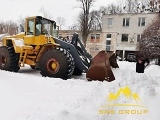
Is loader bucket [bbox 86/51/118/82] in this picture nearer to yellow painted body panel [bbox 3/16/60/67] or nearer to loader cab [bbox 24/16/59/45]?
yellow painted body panel [bbox 3/16/60/67]

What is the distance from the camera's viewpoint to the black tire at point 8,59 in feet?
35.7

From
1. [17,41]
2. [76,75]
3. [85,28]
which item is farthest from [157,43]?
[85,28]

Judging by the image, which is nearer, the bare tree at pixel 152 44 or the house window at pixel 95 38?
the bare tree at pixel 152 44

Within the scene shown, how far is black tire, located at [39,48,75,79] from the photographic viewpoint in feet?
30.2

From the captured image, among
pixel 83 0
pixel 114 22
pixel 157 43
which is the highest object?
pixel 83 0

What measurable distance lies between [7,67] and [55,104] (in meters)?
6.47

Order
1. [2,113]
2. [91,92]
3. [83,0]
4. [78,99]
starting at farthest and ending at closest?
[83,0], [91,92], [78,99], [2,113]

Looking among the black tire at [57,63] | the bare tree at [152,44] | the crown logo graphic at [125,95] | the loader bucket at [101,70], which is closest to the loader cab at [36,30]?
the black tire at [57,63]

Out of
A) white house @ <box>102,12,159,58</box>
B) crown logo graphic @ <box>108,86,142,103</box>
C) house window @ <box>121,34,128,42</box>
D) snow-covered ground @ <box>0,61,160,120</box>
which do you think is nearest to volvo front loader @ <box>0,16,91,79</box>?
snow-covered ground @ <box>0,61,160,120</box>

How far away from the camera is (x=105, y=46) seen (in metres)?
41.8

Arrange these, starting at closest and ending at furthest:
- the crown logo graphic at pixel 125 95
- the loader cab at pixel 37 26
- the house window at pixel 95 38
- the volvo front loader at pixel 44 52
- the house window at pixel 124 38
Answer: the crown logo graphic at pixel 125 95 < the volvo front loader at pixel 44 52 < the loader cab at pixel 37 26 < the house window at pixel 124 38 < the house window at pixel 95 38

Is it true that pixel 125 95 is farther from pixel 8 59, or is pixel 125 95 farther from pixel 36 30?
pixel 8 59

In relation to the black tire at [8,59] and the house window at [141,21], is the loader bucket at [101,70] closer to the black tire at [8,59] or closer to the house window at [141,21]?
the black tire at [8,59]

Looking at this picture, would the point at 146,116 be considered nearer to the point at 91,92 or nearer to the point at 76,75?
the point at 91,92
